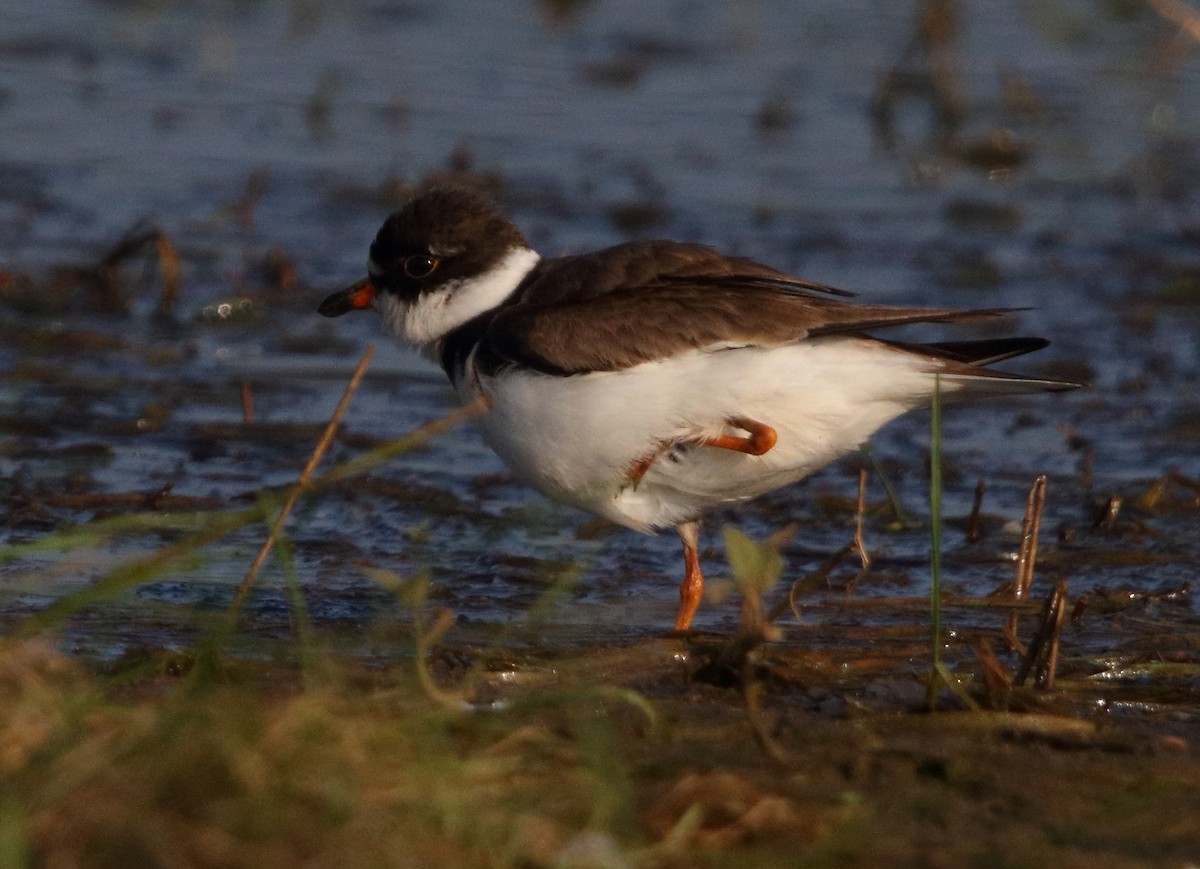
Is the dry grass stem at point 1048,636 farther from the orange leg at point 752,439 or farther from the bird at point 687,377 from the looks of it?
the orange leg at point 752,439

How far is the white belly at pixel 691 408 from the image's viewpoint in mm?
5152

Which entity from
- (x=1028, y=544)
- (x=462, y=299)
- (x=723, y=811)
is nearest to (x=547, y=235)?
(x=462, y=299)

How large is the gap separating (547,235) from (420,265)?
171 inches

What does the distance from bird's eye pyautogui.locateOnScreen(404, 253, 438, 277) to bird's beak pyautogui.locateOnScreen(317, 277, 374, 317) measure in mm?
247

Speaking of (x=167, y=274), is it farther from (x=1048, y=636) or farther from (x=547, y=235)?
(x=1048, y=636)

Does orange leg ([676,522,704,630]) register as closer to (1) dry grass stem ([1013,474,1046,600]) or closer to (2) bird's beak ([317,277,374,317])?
(1) dry grass stem ([1013,474,1046,600])

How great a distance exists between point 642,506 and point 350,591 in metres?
1.01

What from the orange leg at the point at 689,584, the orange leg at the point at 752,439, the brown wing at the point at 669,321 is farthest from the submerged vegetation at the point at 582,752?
the brown wing at the point at 669,321

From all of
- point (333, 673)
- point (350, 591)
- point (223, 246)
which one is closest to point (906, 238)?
point (223, 246)

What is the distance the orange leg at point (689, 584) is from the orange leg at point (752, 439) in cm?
58

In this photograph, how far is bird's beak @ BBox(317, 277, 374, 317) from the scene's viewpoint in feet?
20.3

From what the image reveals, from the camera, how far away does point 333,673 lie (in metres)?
3.76

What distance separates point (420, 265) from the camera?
5930 millimetres

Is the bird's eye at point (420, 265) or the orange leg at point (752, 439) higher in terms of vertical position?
the bird's eye at point (420, 265)
